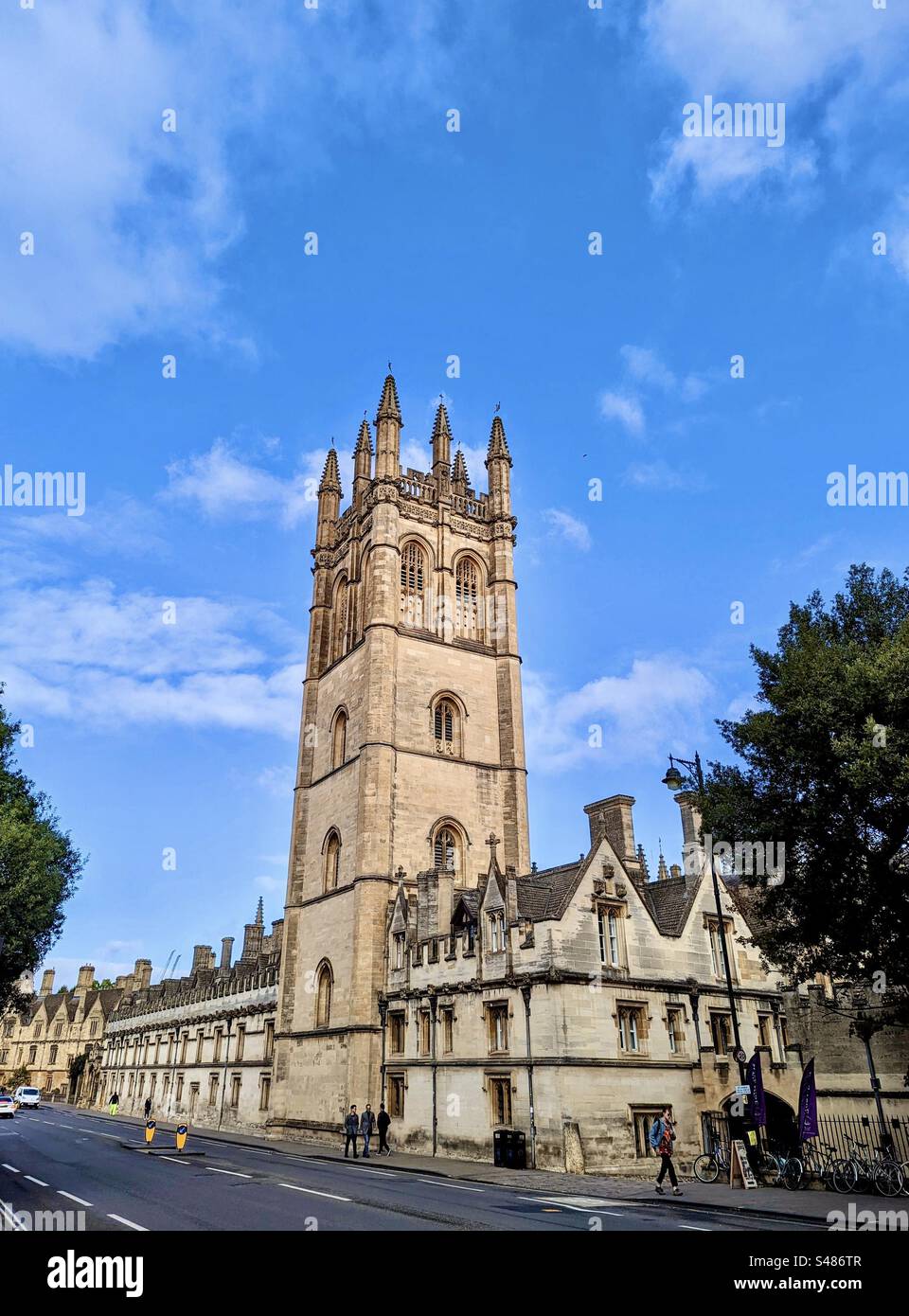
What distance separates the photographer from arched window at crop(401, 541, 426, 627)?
1806 inches

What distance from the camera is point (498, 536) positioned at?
5059 centimetres

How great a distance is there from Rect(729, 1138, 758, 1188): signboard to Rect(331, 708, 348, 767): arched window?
27.7 metres

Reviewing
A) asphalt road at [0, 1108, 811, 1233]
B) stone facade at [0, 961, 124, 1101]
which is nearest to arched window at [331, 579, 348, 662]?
asphalt road at [0, 1108, 811, 1233]

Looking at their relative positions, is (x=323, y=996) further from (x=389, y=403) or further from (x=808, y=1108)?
(x=389, y=403)

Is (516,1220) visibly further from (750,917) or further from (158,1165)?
(750,917)

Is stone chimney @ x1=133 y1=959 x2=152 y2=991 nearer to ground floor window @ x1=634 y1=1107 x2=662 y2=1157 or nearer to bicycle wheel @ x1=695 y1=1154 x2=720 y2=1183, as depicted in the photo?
ground floor window @ x1=634 y1=1107 x2=662 y2=1157

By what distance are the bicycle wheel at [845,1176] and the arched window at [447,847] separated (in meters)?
22.8

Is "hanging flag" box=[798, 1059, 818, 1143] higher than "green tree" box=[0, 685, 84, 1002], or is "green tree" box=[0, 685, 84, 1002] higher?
A: "green tree" box=[0, 685, 84, 1002]

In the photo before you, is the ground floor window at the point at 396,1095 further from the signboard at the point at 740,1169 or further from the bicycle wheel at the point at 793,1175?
the bicycle wheel at the point at 793,1175

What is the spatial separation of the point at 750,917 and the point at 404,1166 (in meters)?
15.5

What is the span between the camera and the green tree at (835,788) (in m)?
17.4

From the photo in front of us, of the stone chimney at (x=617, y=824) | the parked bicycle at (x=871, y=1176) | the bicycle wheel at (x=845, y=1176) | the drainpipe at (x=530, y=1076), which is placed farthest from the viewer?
the stone chimney at (x=617, y=824)

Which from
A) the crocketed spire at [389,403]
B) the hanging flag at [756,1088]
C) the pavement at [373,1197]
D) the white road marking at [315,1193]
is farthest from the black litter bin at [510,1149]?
the crocketed spire at [389,403]
